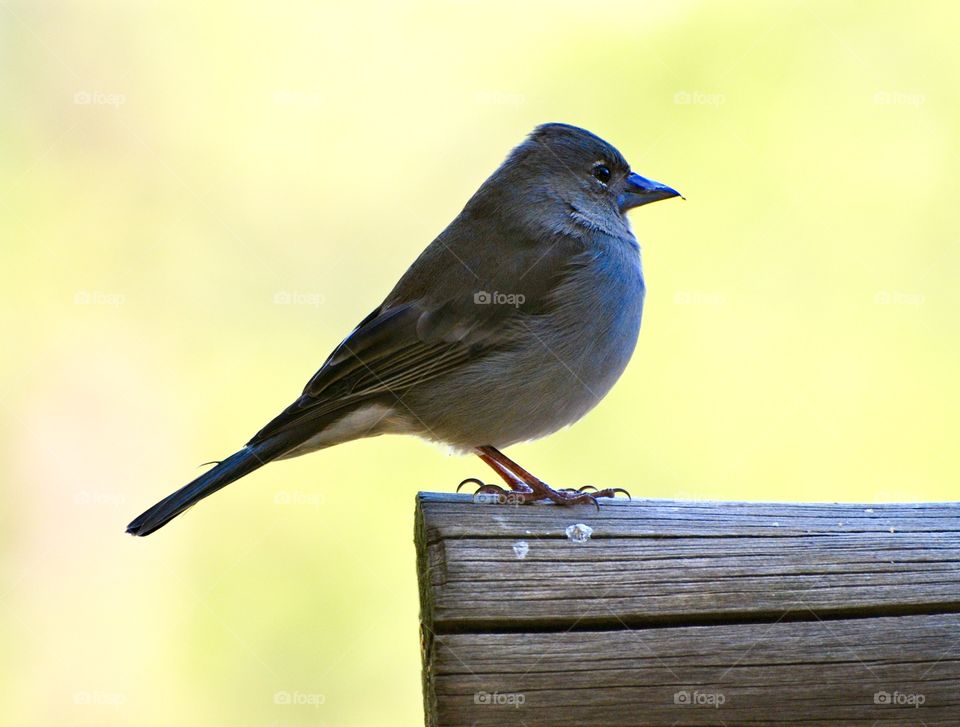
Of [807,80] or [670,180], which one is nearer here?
[670,180]

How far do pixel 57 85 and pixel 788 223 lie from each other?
5300 mm

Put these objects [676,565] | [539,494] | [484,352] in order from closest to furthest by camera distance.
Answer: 1. [676,565]
2. [539,494]
3. [484,352]

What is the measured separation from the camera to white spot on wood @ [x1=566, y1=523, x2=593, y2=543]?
136 inches

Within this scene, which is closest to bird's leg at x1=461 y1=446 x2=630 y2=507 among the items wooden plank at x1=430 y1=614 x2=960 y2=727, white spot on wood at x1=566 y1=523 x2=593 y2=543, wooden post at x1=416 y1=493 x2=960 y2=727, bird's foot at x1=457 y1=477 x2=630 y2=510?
bird's foot at x1=457 y1=477 x2=630 y2=510

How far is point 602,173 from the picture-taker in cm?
583

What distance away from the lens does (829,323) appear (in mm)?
7875

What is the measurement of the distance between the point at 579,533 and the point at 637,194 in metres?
2.74

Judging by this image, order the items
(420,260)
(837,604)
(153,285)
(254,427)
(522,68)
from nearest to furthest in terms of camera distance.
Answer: (837,604) → (420,260) → (254,427) → (153,285) → (522,68)

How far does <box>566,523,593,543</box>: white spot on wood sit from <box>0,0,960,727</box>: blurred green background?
3.37 metres

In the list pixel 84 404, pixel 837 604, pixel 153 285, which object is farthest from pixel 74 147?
pixel 837 604

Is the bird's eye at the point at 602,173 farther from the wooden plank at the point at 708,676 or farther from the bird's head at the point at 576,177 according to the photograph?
Answer: the wooden plank at the point at 708,676

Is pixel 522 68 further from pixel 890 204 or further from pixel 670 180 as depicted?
pixel 890 204

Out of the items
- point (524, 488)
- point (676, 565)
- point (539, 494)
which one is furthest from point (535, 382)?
point (676, 565)

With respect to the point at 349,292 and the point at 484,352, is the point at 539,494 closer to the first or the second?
the point at 484,352
